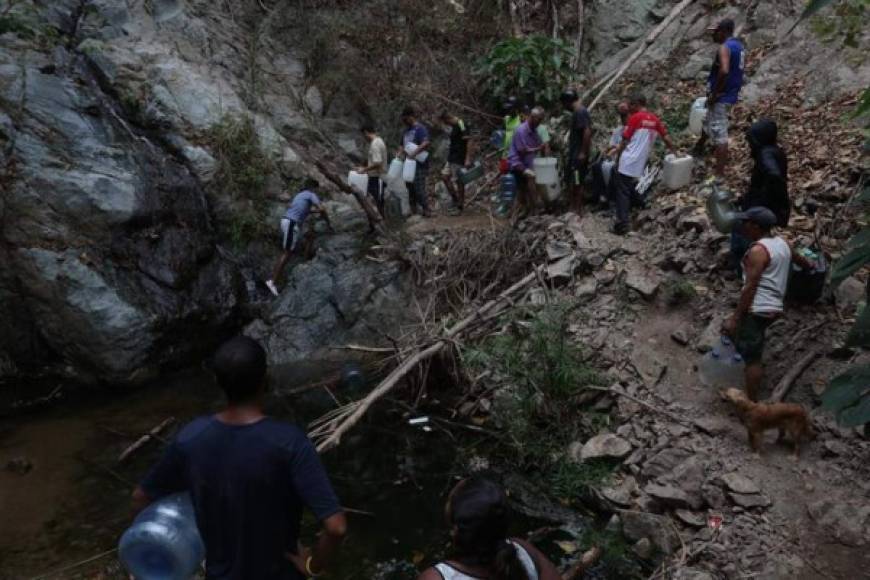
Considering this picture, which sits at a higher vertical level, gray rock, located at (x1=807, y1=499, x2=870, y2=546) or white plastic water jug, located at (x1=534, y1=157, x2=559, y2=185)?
white plastic water jug, located at (x1=534, y1=157, x2=559, y2=185)

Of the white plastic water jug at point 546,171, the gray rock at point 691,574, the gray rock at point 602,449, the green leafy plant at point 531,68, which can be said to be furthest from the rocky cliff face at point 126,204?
the gray rock at point 691,574

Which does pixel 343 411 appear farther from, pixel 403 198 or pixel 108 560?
pixel 403 198

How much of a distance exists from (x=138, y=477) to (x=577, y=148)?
19.9ft

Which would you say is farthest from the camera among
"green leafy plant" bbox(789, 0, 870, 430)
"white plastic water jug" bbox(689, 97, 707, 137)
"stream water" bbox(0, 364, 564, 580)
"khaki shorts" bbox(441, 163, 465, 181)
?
"khaki shorts" bbox(441, 163, 465, 181)

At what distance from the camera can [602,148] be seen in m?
9.88

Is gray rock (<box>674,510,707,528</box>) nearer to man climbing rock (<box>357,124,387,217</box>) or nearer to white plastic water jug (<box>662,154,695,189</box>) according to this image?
white plastic water jug (<box>662,154,695,189</box>)

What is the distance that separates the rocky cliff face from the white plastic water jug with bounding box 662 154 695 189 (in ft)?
12.0

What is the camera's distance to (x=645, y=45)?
37.9 ft

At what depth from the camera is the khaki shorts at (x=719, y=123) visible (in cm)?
785

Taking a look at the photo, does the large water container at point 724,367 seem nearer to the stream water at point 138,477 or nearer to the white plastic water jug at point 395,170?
the stream water at point 138,477

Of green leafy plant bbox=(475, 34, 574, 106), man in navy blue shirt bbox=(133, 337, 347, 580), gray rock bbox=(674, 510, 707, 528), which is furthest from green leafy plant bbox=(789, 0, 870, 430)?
green leafy plant bbox=(475, 34, 574, 106)

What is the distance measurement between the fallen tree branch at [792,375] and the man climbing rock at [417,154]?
5967 mm

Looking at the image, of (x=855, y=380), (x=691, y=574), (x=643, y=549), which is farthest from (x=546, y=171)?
(x=855, y=380)

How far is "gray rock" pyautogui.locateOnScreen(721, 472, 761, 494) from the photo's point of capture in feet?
15.6
